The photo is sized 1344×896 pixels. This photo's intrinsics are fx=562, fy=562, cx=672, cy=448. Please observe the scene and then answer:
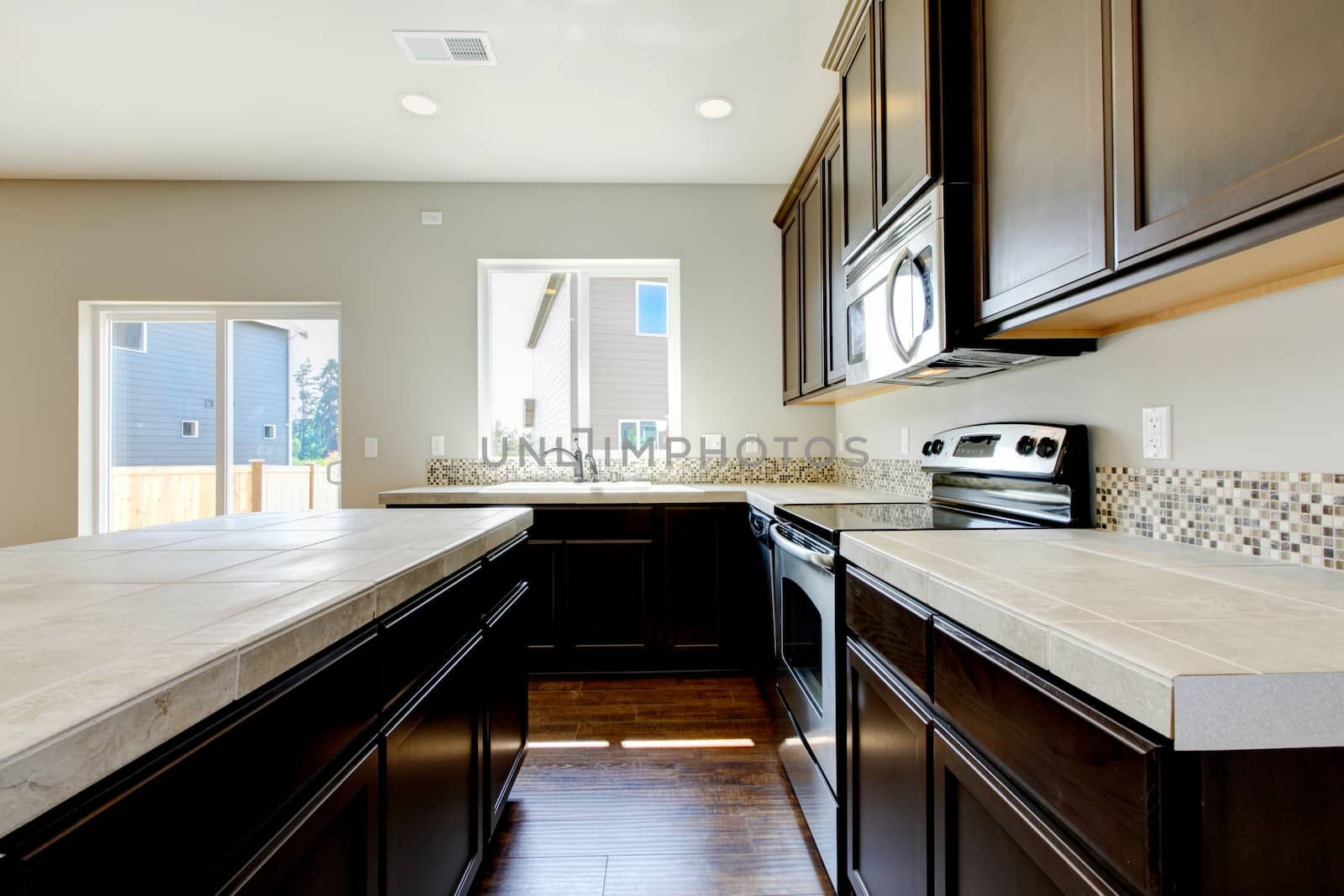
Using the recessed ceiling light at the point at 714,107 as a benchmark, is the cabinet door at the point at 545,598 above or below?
below

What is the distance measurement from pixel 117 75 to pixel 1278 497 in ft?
13.0

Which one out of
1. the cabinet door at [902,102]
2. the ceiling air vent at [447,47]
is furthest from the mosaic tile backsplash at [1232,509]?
the ceiling air vent at [447,47]

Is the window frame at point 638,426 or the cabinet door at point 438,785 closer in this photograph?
the cabinet door at point 438,785

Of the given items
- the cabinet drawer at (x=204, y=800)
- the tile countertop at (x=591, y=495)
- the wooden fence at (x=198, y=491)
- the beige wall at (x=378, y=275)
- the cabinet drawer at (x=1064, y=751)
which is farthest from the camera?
the wooden fence at (x=198, y=491)

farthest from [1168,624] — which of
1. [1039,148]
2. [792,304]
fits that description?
[792,304]

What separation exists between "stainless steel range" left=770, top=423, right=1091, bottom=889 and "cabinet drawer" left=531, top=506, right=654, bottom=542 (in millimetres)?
827

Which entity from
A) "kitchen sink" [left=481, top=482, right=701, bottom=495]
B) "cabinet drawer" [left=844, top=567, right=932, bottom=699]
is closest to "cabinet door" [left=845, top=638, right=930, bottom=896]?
"cabinet drawer" [left=844, top=567, right=932, bottom=699]

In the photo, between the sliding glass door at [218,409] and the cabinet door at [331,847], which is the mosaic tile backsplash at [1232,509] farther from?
the sliding glass door at [218,409]

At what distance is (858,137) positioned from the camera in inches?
72.9

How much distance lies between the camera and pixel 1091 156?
972mm

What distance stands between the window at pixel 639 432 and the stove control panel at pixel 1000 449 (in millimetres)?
1629

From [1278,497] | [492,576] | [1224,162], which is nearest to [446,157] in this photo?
[492,576]

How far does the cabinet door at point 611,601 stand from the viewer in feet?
8.70

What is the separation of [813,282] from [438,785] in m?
2.37
